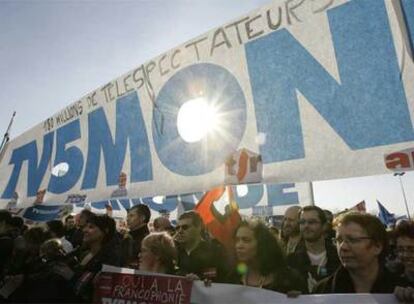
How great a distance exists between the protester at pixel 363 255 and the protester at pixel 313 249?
1.18 m

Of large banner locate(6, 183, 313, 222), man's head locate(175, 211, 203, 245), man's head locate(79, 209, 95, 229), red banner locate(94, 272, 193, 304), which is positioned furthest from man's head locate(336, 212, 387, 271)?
large banner locate(6, 183, 313, 222)

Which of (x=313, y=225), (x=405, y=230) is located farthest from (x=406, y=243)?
(x=313, y=225)

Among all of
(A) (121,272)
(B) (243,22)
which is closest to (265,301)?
(A) (121,272)

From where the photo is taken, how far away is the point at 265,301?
2.42 metres

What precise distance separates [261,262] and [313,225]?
1.08 meters

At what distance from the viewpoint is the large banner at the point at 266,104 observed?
3133mm

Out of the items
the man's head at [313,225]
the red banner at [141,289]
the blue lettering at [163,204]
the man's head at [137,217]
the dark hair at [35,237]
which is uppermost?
the blue lettering at [163,204]

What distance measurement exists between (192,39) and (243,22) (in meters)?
0.81

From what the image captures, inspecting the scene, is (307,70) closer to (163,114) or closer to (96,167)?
(163,114)

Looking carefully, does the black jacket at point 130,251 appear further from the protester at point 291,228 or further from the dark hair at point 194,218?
the protester at point 291,228

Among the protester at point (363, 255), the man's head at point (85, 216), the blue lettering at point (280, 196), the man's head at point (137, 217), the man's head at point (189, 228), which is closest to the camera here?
the protester at point (363, 255)

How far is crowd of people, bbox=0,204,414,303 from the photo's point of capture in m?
2.38

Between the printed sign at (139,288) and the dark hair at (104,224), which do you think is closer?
the printed sign at (139,288)

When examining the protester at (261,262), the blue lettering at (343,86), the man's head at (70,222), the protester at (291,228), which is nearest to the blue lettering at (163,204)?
the man's head at (70,222)
